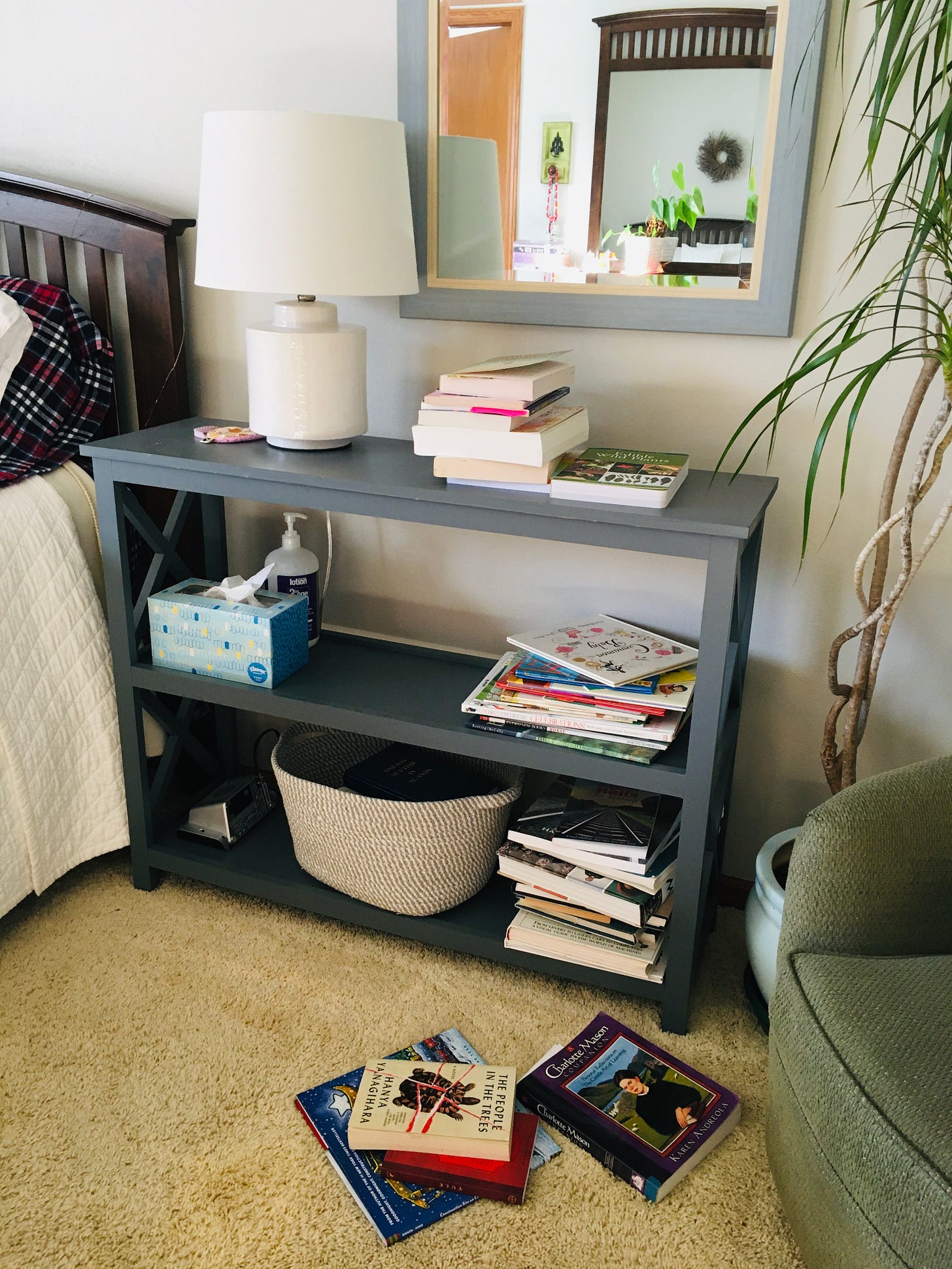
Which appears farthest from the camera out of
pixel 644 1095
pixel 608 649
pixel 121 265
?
pixel 121 265

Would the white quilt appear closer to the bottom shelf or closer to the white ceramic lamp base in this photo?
the bottom shelf

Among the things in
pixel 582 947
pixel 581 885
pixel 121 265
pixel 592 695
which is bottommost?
pixel 582 947

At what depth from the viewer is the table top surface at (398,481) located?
1305mm

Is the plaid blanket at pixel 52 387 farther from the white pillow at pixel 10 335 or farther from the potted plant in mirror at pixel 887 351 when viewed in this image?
the potted plant in mirror at pixel 887 351

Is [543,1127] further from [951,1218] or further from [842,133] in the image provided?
[842,133]

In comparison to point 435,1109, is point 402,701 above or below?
above

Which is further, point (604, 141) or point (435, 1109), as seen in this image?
point (604, 141)

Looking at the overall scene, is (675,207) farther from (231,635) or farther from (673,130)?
(231,635)

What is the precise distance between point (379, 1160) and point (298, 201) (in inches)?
48.7

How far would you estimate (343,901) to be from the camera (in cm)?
168

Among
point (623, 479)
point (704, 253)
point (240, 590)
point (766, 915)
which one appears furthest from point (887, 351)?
point (240, 590)

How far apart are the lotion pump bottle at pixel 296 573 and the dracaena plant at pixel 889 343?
720mm

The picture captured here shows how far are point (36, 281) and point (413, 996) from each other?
4.75 ft

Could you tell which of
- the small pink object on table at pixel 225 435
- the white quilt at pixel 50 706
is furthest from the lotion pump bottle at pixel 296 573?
the white quilt at pixel 50 706
